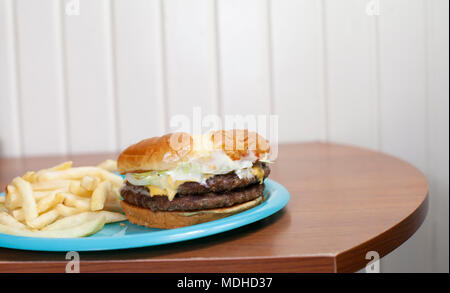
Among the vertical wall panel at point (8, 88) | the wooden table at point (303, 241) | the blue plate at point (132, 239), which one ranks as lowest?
the wooden table at point (303, 241)

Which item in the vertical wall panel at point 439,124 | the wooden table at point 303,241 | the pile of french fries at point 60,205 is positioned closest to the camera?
the wooden table at point 303,241

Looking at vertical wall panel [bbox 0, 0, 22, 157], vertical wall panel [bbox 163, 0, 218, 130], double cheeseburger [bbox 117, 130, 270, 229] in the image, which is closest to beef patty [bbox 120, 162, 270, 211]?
double cheeseburger [bbox 117, 130, 270, 229]

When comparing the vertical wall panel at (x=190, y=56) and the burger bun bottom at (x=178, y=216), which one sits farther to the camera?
the vertical wall panel at (x=190, y=56)

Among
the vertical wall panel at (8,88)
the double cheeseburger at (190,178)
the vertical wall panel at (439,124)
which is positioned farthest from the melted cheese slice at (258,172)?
the vertical wall panel at (8,88)

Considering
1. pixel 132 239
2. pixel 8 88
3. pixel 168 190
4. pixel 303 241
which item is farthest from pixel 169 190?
pixel 8 88

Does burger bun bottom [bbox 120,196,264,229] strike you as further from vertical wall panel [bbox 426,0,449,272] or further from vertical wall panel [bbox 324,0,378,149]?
vertical wall panel [bbox 426,0,449,272]

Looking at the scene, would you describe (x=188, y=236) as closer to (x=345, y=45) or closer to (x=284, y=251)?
(x=284, y=251)

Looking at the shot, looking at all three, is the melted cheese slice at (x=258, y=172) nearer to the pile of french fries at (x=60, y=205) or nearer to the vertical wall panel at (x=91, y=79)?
the pile of french fries at (x=60, y=205)
